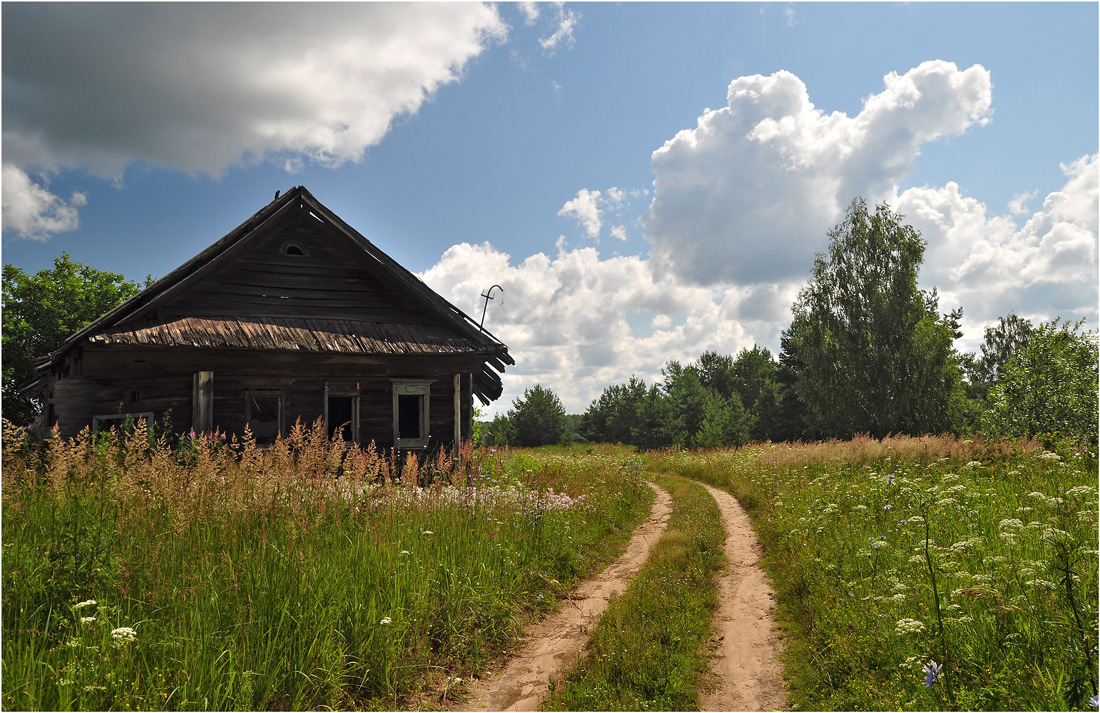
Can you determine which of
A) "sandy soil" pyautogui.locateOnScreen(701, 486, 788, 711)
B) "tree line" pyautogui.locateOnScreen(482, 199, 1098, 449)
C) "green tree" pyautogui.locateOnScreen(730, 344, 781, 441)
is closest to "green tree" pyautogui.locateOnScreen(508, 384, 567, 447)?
"tree line" pyautogui.locateOnScreen(482, 199, 1098, 449)

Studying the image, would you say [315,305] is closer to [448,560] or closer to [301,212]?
[301,212]

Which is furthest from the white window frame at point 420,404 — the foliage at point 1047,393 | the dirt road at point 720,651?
the foliage at point 1047,393

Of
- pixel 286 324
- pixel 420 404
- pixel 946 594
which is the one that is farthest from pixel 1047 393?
pixel 286 324

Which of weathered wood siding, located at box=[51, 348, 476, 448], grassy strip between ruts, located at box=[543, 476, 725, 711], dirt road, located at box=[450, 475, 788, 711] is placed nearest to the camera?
grassy strip between ruts, located at box=[543, 476, 725, 711]

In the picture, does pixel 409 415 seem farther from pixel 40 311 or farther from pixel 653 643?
pixel 40 311

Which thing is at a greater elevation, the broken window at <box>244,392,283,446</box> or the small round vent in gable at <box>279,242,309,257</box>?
the small round vent in gable at <box>279,242,309,257</box>

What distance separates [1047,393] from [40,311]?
129ft

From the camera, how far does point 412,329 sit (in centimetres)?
1398

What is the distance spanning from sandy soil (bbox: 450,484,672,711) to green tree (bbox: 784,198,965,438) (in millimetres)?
25473

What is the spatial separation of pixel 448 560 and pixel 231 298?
10.3m

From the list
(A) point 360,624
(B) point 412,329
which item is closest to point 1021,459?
(A) point 360,624

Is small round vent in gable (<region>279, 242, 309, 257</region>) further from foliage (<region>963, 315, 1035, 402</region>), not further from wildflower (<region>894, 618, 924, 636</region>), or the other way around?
foliage (<region>963, 315, 1035, 402</region>)

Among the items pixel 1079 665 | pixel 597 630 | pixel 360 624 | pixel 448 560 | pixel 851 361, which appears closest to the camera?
pixel 1079 665

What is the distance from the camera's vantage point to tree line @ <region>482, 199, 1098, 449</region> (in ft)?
45.9
